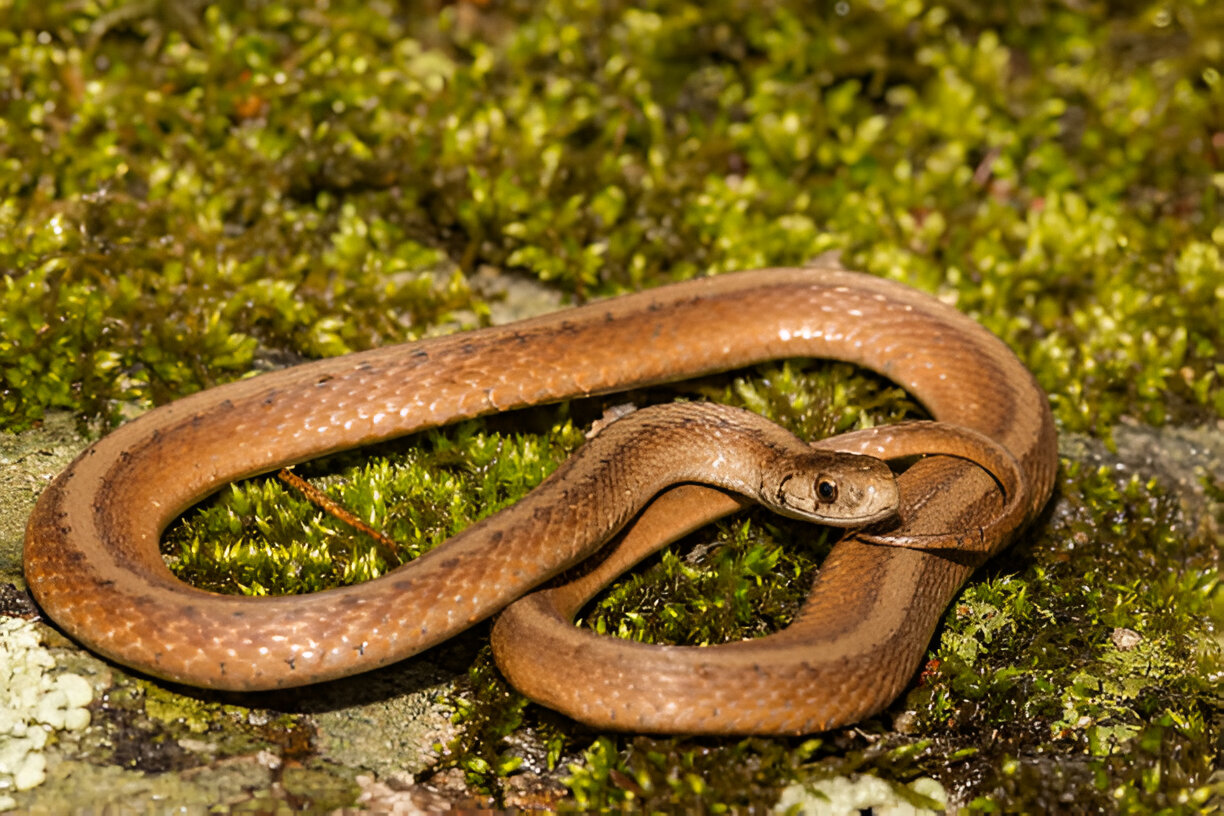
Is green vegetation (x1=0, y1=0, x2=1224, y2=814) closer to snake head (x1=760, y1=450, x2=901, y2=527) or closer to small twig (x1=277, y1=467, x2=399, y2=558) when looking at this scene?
small twig (x1=277, y1=467, x2=399, y2=558)

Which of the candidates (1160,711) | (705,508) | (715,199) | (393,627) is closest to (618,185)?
(715,199)

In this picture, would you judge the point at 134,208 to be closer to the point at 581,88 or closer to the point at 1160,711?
the point at 581,88

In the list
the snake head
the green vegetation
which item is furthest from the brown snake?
the green vegetation

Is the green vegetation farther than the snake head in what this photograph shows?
No

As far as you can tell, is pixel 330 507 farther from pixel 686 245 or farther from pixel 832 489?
pixel 686 245

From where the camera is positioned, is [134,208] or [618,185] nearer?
[134,208]

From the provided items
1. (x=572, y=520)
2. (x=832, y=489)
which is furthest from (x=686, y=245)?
(x=572, y=520)
